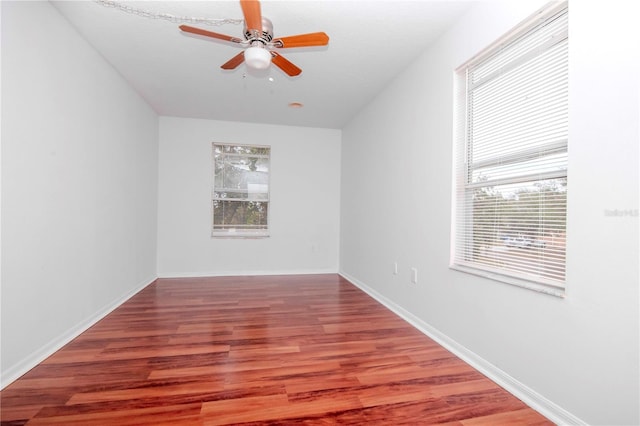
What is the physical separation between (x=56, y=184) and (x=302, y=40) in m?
2.21

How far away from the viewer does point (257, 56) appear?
2.08 meters

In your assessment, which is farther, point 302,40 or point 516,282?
point 302,40

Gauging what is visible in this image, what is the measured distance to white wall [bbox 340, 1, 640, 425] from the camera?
1.29 m

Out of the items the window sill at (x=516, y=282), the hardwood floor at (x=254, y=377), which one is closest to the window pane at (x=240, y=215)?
the hardwood floor at (x=254, y=377)

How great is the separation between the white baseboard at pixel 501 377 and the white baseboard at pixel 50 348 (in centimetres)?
300

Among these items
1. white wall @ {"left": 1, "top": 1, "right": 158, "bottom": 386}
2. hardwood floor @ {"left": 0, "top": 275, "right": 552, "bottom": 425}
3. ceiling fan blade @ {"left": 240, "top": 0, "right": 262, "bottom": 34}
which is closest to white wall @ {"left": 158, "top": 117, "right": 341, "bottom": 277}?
white wall @ {"left": 1, "top": 1, "right": 158, "bottom": 386}

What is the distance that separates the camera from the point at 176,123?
4910 mm

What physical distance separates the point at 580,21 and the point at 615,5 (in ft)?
0.49

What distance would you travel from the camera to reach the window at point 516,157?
1636mm

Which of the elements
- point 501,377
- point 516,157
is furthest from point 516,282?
point 516,157

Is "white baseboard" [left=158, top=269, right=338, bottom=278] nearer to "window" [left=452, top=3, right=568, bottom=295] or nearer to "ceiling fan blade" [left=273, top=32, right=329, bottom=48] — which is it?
"window" [left=452, top=3, right=568, bottom=295]

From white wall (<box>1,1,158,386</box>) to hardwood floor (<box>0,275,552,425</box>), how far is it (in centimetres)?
31

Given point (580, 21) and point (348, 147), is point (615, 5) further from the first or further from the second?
point (348, 147)

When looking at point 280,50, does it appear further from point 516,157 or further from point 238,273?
point 238,273
